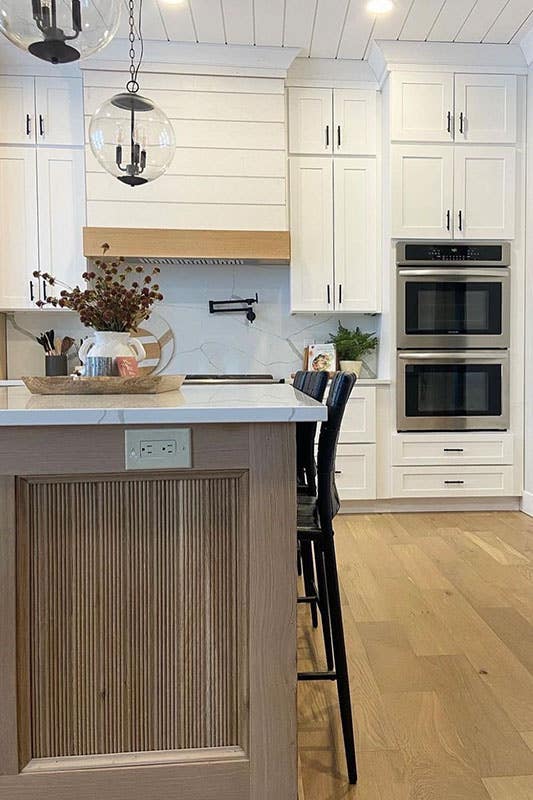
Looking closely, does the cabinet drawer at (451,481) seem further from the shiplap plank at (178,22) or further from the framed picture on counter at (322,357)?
the shiplap plank at (178,22)

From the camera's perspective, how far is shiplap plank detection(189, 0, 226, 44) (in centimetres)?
349

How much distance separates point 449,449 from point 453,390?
0.41m

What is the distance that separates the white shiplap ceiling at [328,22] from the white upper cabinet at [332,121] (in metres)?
0.26

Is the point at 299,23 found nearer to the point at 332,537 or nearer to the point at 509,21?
the point at 509,21

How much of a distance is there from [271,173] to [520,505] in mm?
2875

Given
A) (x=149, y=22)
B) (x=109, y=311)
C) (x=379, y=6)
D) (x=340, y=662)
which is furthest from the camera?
(x=149, y=22)

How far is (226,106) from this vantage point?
13.2ft

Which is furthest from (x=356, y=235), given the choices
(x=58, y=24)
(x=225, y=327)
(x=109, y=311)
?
(x=58, y=24)

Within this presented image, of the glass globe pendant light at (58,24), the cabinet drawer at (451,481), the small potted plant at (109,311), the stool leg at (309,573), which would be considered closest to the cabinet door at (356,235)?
the cabinet drawer at (451,481)

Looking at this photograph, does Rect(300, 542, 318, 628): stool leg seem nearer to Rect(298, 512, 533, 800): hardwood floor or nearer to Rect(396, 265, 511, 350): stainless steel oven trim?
A: Rect(298, 512, 533, 800): hardwood floor

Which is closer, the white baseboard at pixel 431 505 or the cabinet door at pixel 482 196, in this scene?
the cabinet door at pixel 482 196

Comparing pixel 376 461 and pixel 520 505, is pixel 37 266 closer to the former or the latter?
pixel 376 461

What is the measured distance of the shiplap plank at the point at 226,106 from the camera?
13.1ft

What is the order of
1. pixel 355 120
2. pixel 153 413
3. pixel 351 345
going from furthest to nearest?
pixel 351 345, pixel 355 120, pixel 153 413
